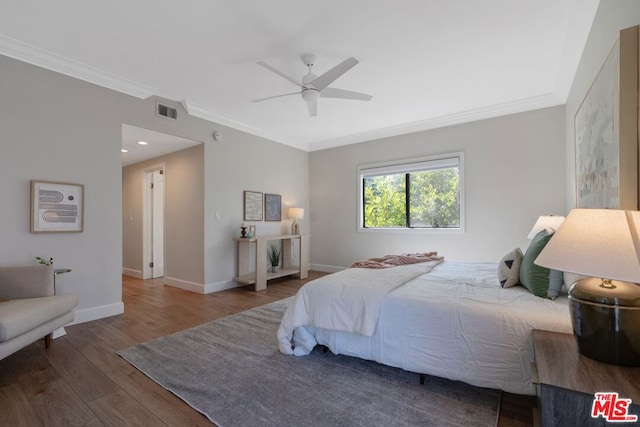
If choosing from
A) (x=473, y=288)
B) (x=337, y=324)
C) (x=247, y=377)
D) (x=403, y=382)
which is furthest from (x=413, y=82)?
(x=247, y=377)

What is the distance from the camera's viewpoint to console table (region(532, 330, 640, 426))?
35.8 inches

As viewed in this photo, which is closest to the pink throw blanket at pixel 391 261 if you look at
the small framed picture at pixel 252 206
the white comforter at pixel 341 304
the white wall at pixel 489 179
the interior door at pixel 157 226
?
the white comforter at pixel 341 304

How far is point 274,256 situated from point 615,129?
4.59 metres

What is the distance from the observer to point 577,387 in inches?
37.1

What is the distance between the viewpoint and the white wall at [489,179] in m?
3.83

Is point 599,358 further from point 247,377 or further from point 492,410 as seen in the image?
point 247,377

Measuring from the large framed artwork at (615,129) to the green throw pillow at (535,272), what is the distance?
414mm

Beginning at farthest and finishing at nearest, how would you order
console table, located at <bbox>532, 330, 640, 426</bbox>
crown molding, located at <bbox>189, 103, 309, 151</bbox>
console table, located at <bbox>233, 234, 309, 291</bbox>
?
console table, located at <bbox>233, 234, 309, 291</bbox>, crown molding, located at <bbox>189, 103, 309, 151</bbox>, console table, located at <bbox>532, 330, 640, 426</bbox>

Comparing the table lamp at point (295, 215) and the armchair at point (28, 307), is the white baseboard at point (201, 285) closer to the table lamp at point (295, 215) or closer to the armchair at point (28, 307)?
the table lamp at point (295, 215)

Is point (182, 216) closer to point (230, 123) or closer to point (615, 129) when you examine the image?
point (230, 123)

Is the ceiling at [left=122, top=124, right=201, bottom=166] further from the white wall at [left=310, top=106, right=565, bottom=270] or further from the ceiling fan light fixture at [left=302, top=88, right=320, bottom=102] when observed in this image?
the white wall at [left=310, top=106, right=565, bottom=270]

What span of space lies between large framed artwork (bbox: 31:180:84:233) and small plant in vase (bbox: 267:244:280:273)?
9.24ft

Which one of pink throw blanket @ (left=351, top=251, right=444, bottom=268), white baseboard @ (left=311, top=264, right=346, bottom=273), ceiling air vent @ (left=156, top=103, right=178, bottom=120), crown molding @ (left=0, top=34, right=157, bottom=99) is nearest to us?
crown molding @ (left=0, top=34, right=157, bottom=99)

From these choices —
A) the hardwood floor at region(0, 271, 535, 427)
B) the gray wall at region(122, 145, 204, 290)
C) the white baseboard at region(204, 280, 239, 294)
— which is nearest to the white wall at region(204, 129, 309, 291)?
the white baseboard at region(204, 280, 239, 294)
